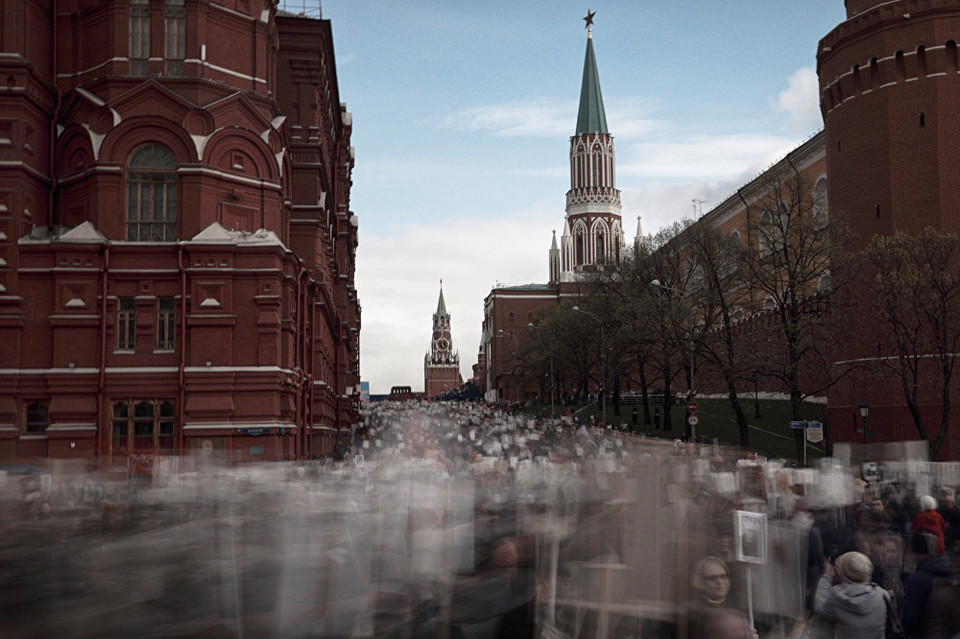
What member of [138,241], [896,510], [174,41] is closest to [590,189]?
[174,41]

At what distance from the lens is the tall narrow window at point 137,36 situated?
34.2 m

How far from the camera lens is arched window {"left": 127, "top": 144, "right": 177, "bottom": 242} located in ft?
111

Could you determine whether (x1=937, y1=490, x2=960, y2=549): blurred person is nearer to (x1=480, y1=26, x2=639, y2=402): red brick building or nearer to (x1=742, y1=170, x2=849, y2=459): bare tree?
(x1=742, y1=170, x2=849, y2=459): bare tree

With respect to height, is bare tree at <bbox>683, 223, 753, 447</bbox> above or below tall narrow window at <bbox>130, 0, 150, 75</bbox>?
below

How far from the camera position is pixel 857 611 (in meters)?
7.30

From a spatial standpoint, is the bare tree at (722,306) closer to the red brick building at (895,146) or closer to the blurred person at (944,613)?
the red brick building at (895,146)

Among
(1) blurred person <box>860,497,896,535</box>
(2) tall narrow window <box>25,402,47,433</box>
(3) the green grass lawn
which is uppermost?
(2) tall narrow window <box>25,402,47,433</box>

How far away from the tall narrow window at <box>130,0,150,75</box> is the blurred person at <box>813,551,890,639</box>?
3198 centimetres

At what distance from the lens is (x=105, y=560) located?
906 cm

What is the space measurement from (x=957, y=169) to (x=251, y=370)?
3649 centimetres

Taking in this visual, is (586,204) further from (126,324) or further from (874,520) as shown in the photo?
(874,520)

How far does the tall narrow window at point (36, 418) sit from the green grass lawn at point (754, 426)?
26.9 metres

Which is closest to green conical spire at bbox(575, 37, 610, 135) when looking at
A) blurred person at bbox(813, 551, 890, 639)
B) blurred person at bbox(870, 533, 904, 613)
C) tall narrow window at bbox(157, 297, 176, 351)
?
tall narrow window at bbox(157, 297, 176, 351)

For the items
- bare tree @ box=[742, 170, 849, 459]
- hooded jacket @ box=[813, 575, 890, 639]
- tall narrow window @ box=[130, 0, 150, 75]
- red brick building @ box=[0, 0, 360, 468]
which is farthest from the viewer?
bare tree @ box=[742, 170, 849, 459]
